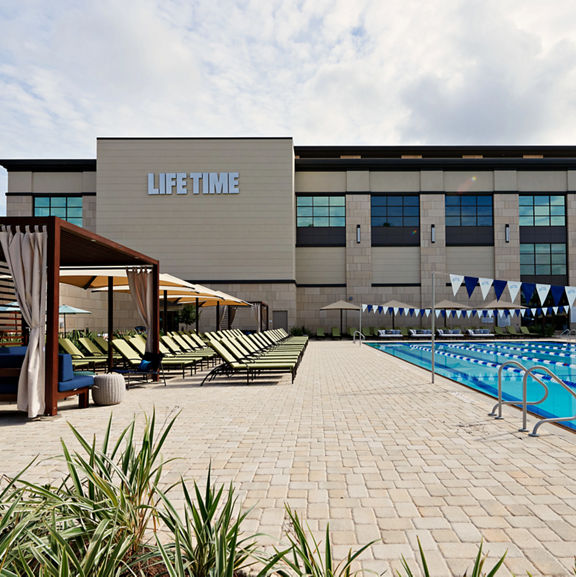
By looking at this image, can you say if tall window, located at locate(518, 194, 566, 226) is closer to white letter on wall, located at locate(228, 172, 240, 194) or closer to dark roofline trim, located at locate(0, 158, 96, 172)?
white letter on wall, located at locate(228, 172, 240, 194)

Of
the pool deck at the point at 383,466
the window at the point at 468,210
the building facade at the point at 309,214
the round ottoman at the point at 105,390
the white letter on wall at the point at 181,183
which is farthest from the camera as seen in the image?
the window at the point at 468,210

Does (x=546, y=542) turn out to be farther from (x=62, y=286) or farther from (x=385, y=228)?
(x=385, y=228)

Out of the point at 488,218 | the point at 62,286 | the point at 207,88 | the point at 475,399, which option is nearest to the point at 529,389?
the point at 475,399

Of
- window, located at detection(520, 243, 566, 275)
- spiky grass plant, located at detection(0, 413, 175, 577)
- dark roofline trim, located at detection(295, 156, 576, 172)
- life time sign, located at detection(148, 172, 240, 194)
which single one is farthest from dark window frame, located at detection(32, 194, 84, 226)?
spiky grass plant, located at detection(0, 413, 175, 577)

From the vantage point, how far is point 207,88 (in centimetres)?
998

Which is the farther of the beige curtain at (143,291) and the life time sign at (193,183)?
the life time sign at (193,183)

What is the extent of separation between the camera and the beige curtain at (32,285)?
6297 mm

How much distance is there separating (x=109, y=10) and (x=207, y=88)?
2911mm

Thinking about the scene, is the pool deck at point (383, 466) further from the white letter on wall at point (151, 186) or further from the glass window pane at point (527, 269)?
the glass window pane at point (527, 269)

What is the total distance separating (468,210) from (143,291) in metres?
28.5

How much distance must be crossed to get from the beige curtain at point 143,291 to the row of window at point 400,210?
2352cm

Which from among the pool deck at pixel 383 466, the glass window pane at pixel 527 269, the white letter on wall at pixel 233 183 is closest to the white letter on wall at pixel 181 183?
the white letter on wall at pixel 233 183

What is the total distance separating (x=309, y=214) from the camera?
33438 millimetres

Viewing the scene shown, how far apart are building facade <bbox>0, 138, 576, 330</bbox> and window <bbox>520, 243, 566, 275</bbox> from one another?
71mm
